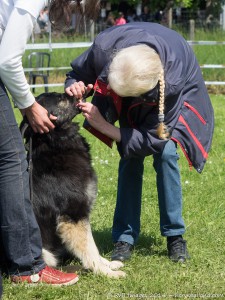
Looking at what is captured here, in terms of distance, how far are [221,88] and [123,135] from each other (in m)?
10.9

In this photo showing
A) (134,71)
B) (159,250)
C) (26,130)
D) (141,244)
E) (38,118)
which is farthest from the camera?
(141,244)

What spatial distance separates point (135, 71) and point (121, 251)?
56.9 inches

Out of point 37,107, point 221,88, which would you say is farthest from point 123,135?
point 221,88

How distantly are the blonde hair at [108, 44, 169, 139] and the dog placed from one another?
597mm

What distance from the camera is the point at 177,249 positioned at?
14.6 feet

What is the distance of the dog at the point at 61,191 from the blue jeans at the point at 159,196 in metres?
0.36

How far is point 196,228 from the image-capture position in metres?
5.13

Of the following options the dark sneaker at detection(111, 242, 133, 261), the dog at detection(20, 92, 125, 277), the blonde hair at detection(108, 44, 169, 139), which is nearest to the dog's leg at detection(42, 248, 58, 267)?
the dog at detection(20, 92, 125, 277)

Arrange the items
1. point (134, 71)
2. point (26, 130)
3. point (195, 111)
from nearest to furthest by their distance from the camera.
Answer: point (134, 71)
point (26, 130)
point (195, 111)

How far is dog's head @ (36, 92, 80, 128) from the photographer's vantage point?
13.7 feet

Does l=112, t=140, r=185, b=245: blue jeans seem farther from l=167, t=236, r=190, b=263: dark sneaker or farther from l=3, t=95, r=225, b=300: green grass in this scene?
l=3, t=95, r=225, b=300: green grass

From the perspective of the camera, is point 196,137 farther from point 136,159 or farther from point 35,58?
point 35,58

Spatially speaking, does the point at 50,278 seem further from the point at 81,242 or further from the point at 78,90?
the point at 78,90

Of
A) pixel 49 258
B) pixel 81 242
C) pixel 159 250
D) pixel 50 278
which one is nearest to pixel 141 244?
pixel 159 250
